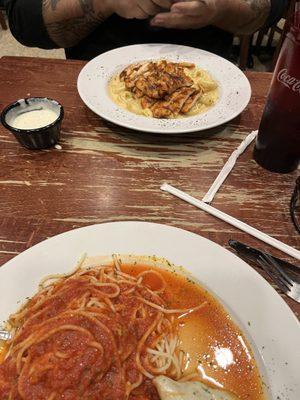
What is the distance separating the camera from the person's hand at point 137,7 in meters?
2.24

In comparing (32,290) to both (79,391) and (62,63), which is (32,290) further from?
(62,63)

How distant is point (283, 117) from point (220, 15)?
140 cm

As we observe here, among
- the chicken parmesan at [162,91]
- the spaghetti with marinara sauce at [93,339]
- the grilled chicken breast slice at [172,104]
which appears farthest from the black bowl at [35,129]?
the spaghetti with marinara sauce at [93,339]

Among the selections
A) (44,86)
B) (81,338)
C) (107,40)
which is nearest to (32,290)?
(81,338)

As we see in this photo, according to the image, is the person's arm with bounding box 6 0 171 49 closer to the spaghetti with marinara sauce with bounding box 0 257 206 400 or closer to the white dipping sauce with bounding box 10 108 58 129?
the white dipping sauce with bounding box 10 108 58 129

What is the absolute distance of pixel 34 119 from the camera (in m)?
1.69

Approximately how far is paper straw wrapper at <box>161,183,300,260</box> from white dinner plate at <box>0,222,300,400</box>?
0.22 metres

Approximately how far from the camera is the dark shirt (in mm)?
2369

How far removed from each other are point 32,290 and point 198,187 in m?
0.80

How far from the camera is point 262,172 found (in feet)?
5.33

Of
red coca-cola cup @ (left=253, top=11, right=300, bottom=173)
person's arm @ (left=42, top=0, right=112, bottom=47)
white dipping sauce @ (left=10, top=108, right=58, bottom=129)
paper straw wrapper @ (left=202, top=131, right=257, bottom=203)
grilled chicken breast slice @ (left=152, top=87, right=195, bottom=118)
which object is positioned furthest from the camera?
person's arm @ (left=42, top=0, right=112, bottom=47)

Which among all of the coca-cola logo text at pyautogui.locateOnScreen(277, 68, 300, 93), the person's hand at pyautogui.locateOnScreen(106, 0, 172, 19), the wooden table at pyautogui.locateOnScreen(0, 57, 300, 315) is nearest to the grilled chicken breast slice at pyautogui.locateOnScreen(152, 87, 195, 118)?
the wooden table at pyautogui.locateOnScreen(0, 57, 300, 315)

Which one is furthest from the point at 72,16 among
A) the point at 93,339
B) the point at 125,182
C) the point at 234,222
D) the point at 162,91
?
the point at 93,339

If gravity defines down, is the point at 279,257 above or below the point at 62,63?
below
